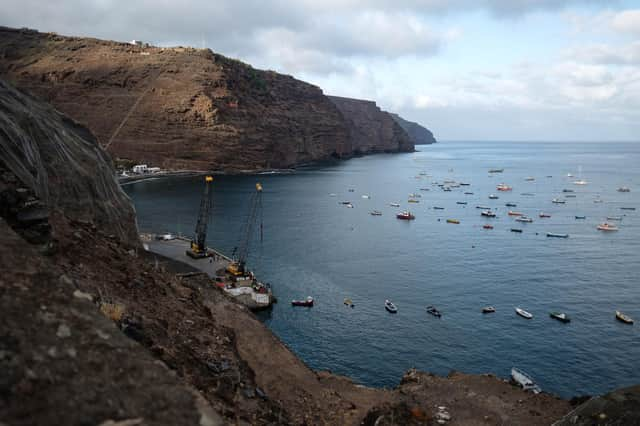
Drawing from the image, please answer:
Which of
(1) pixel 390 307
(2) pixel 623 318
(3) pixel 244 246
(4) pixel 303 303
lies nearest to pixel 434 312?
(1) pixel 390 307

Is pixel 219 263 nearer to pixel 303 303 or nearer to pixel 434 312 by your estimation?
pixel 303 303

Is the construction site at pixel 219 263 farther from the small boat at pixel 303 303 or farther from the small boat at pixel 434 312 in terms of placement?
the small boat at pixel 434 312

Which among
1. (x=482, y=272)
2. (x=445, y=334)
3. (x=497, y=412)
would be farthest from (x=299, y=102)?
(x=497, y=412)

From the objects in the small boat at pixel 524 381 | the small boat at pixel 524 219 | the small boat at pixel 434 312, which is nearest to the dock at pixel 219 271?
the small boat at pixel 434 312

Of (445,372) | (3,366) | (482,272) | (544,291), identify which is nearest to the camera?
(3,366)

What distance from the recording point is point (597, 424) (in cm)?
1795

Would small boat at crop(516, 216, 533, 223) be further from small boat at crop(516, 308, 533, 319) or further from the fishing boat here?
small boat at crop(516, 308, 533, 319)

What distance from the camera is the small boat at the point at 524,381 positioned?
101ft

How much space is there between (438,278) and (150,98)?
109m

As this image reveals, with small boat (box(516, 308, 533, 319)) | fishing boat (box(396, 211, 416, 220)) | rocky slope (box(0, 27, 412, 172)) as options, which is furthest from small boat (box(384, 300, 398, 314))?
rocky slope (box(0, 27, 412, 172))

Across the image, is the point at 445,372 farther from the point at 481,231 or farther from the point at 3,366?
the point at 481,231

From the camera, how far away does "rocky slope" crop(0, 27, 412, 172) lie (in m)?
133

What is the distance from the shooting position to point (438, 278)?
54.9 m

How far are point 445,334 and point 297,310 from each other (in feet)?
43.8
